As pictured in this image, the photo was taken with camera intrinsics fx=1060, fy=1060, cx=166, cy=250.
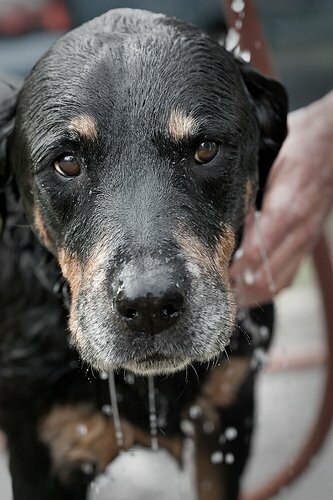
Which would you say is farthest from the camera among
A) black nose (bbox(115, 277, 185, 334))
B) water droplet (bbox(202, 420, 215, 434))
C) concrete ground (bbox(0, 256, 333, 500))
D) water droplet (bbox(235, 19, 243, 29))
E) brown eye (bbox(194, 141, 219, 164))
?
concrete ground (bbox(0, 256, 333, 500))

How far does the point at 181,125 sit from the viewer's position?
293 cm

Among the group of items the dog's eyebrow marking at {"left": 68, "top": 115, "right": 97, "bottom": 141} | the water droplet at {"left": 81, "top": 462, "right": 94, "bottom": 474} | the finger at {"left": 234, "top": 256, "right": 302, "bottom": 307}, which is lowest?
the water droplet at {"left": 81, "top": 462, "right": 94, "bottom": 474}

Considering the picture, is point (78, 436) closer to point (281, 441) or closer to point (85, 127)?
point (85, 127)

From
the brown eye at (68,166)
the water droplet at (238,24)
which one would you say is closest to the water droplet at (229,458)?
the brown eye at (68,166)

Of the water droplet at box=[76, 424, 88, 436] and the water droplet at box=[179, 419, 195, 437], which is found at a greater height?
the water droplet at box=[76, 424, 88, 436]

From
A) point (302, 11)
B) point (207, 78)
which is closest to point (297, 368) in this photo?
point (302, 11)

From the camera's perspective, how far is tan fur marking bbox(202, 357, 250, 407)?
143 inches

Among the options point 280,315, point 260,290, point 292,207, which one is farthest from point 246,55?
point 280,315

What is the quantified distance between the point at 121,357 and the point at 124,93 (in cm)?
73

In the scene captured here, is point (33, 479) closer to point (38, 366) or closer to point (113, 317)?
point (38, 366)

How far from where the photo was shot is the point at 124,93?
294 cm

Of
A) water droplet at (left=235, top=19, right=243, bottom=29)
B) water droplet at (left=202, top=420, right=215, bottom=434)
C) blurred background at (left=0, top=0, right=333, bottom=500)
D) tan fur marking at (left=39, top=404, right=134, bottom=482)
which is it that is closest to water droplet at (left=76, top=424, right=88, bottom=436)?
tan fur marking at (left=39, top=404, right=134, bottom=482)

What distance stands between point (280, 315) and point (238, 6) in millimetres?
2562

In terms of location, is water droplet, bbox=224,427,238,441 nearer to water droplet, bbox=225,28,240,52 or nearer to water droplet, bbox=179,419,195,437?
water droplet, bbox=179,419,195,437
